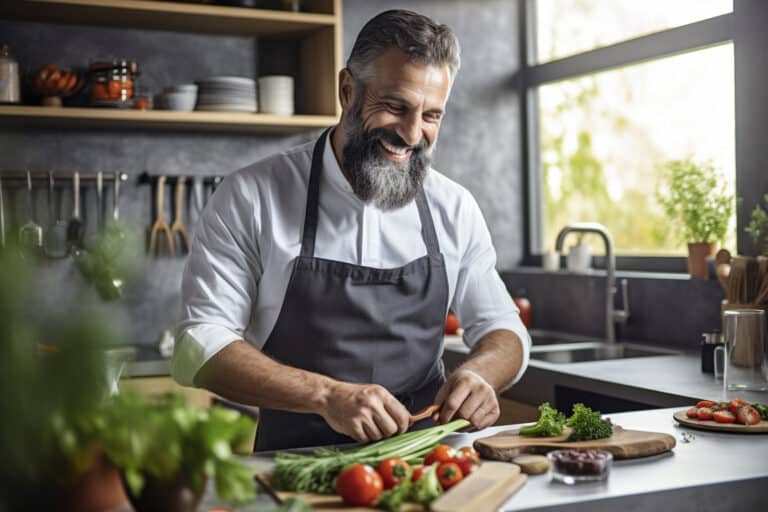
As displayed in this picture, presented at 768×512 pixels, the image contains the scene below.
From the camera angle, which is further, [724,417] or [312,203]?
[312,203]

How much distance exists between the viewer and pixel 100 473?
1.19 meters

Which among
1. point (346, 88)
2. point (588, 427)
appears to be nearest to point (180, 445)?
point (588, 427)

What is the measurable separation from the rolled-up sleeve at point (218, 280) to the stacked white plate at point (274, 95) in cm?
172

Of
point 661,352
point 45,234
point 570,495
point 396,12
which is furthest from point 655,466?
point 45,234

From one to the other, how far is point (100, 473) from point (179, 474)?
10cm

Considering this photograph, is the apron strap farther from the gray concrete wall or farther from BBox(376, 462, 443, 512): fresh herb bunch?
the gray concrete wall

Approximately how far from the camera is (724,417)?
2004mm

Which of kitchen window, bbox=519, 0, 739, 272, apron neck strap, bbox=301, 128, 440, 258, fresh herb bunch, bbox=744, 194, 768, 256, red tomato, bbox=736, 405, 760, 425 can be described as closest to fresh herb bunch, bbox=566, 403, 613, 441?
red tomato, bbox=736, 405, 760, 425

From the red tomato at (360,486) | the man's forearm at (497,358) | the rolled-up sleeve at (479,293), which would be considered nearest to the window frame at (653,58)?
the rolled-up sleeve at (479,293)

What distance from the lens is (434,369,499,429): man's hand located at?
1.96 metres

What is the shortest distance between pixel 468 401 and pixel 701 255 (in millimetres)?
1824

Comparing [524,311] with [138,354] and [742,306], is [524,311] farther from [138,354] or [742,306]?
[138,354]

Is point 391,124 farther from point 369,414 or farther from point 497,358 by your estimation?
point 369,414

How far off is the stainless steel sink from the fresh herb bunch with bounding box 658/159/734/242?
48cm
